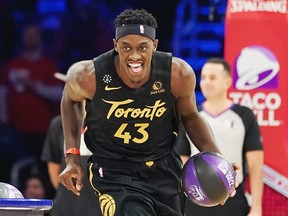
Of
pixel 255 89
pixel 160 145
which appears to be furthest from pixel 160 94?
pixel 255 89

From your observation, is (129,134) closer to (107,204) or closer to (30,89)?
(107,204)

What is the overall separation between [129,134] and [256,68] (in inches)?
98.4

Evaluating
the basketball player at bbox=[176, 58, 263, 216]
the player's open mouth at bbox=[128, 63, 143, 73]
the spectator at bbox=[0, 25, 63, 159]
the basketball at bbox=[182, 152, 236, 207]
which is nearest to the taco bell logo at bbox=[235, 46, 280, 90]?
the basketball player at bbox=[176, 58, 263, 216]

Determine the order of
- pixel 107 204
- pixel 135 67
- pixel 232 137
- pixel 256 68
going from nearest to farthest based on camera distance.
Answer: pixel 135 67 → pixel 107 204 → pixel 232 137 → pixel 256 68

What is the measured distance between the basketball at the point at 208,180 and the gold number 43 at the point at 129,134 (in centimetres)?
33

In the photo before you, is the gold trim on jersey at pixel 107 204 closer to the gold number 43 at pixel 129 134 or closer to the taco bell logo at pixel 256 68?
the gold number 43 at pixel 129 134

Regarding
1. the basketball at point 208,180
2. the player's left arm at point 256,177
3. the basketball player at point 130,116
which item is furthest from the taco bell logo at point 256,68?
the basketball at point 208,180

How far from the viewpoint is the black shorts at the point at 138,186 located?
17.6 ft

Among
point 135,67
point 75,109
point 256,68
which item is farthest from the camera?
point 256,68

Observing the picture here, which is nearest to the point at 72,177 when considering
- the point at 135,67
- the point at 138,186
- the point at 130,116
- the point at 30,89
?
the point at 138,186

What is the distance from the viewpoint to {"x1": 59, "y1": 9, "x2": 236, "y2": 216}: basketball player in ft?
17.6

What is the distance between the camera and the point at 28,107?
33.0 ft

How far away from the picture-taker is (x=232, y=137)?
7.20 metres

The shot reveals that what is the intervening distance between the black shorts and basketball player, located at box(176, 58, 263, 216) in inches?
60.0
